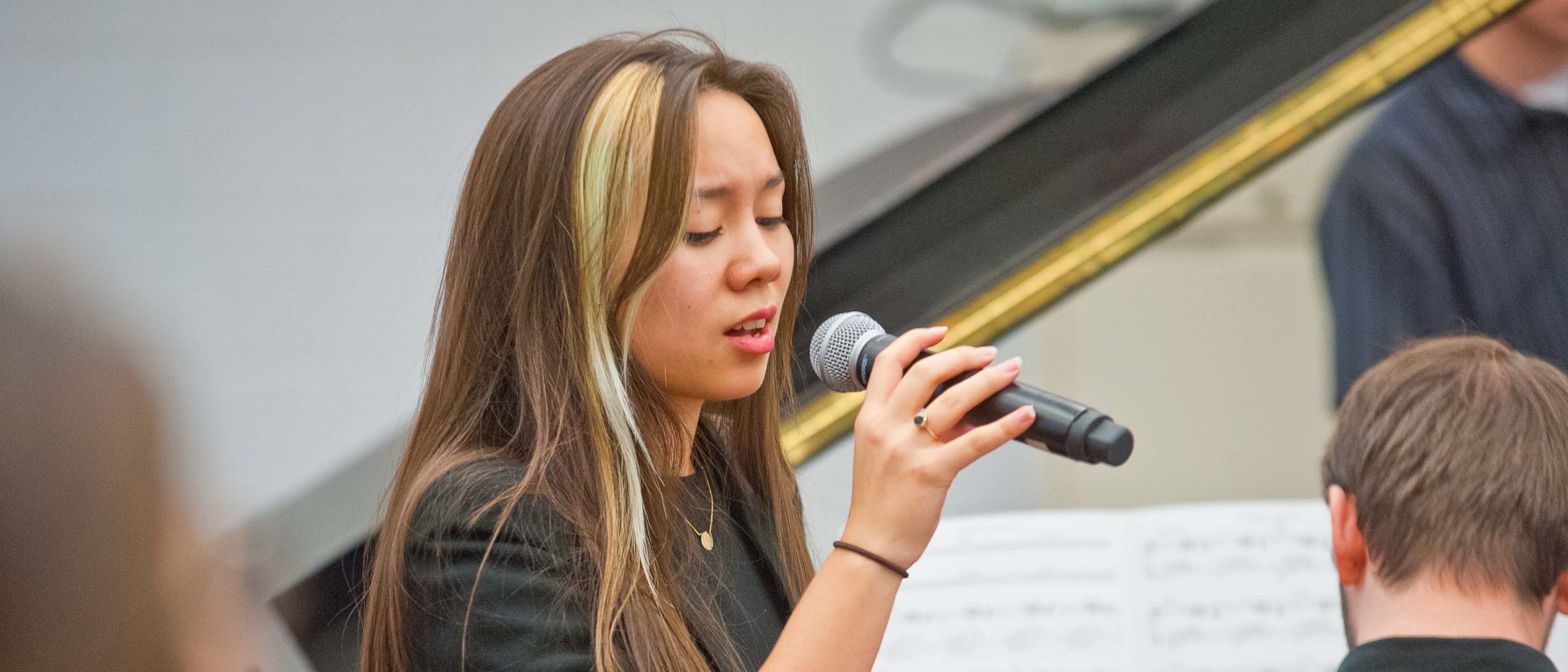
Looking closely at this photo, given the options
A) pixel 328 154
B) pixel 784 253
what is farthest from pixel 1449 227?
pixel 328 154

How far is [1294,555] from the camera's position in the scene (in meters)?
1.35

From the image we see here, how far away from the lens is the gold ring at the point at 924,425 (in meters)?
0.75

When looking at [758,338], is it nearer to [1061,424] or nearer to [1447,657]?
[1061,424]

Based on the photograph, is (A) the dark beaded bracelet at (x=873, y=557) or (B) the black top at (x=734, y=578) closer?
(A) the dark beaded bracelet at (x=873, y=557)

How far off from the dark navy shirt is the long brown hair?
1437 millimetres

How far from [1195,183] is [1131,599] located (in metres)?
0.49

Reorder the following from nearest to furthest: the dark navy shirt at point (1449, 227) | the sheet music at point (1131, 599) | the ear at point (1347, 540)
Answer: the ear at point (1347, 540), the sheet music at point (1131, 599), the dark navy shirt at point (1449, 227)

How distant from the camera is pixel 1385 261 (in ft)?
6.73

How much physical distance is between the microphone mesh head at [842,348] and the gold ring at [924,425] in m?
0.15

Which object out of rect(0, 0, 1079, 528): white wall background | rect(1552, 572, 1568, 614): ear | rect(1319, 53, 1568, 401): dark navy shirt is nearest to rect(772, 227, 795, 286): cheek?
rect(1552, 572, 1568, 614): ear

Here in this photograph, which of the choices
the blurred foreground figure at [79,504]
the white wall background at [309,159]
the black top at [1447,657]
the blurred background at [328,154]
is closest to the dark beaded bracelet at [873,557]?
the black top at [1447,657]

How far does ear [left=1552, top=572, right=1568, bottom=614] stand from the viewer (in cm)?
111

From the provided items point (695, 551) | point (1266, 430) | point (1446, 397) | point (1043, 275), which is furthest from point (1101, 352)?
point (695, 551)

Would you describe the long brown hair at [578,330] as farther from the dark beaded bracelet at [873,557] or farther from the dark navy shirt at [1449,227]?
the dark navy shirt at [1449,227]
